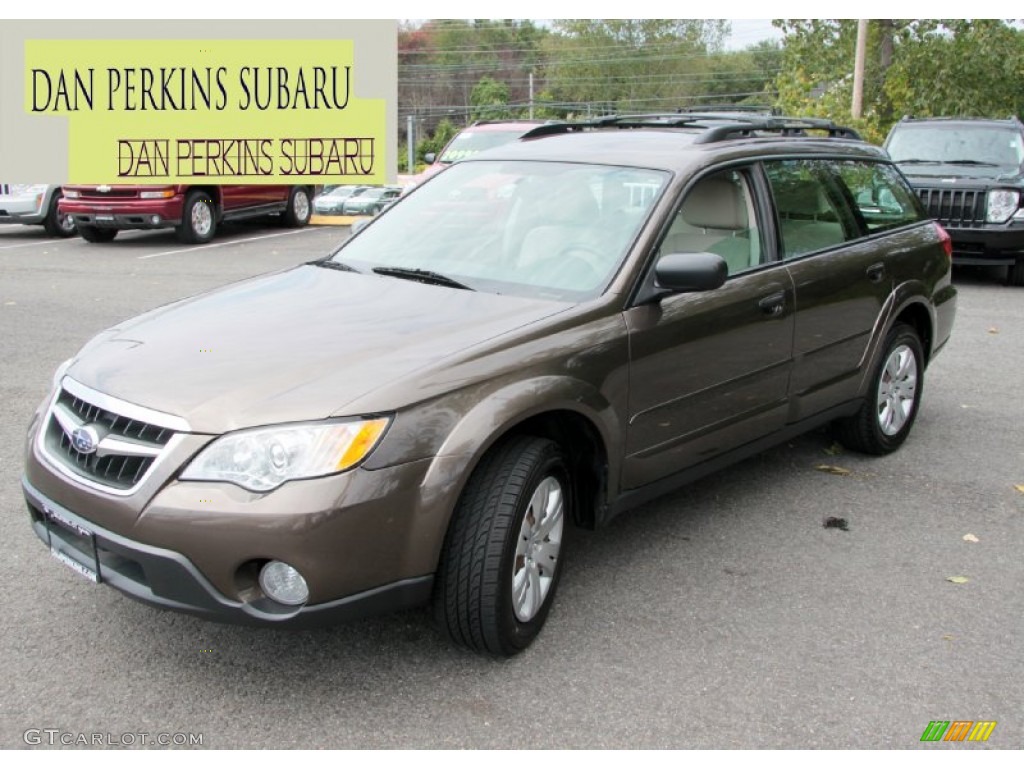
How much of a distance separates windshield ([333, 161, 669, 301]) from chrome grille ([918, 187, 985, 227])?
8193 millimetres

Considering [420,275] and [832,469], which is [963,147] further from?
[420,275]

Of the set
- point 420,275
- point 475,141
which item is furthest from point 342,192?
point 420,275

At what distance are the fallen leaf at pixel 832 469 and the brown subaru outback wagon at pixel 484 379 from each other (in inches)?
8.1

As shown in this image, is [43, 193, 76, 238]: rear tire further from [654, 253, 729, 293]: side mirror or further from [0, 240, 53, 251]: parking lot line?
[654, 253, 729, 293]: side mirror

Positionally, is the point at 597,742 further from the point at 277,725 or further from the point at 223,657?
the point at 223,657

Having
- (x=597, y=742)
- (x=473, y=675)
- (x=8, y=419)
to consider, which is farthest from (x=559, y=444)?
(x=8, y=419)

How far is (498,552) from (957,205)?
9.92 meters

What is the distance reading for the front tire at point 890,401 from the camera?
18.1 ft

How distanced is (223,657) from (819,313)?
2.98 m

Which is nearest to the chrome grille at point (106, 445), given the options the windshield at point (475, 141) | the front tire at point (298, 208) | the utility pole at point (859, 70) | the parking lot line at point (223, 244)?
the parking lot line at point (223, 244)

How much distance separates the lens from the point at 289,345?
3.47 m

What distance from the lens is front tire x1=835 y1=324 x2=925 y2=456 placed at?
5.52 m

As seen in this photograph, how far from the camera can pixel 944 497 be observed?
511cm

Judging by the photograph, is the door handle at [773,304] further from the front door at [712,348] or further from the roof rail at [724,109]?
the roof rail at [724,109]
